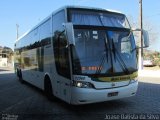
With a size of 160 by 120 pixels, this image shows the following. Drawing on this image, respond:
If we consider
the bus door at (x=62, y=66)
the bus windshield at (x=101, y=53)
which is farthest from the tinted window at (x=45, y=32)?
the bus windshield at (x=101, y=53)

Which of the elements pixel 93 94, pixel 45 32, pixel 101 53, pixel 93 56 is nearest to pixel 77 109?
pixel 93 94

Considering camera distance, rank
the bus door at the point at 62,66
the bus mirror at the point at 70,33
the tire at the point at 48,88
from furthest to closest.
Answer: the tire at the point at 48,88 < the bus door at the point at 62,66 < the bus mirror at the point at 70,33

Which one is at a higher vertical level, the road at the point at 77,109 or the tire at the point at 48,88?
the tire at the point at 48,88

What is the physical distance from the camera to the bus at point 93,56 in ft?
30.1

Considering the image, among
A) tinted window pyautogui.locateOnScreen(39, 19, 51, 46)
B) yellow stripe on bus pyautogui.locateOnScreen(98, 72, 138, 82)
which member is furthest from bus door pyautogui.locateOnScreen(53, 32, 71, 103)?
tinted window pyautogui.locateOnScreen(39, 19, 51, 46)

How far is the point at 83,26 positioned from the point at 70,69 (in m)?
1.34

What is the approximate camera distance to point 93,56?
30.8 ft

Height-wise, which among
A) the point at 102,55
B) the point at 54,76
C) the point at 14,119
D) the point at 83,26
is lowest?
the point at 14,119

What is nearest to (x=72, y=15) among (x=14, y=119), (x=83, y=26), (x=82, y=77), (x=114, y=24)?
(x=83, y=26)

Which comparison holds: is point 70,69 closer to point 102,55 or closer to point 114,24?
point 102,55

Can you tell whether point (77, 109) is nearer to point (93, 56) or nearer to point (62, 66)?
point (62, 66)

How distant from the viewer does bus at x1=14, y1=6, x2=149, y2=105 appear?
9.18 meters

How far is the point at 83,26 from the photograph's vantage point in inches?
373

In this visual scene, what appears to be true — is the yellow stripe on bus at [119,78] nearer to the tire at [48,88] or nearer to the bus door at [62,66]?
the bus door at [62,66]
